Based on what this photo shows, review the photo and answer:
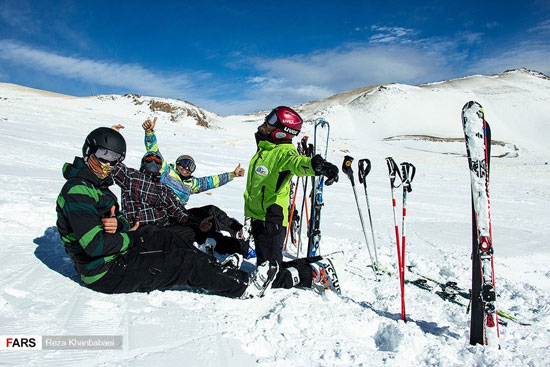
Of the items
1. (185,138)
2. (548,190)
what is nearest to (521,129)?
(548,190)

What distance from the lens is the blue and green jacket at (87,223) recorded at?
2641 mm

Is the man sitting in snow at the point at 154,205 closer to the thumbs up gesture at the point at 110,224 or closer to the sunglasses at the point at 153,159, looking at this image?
the sunglasses at the point at 153,159

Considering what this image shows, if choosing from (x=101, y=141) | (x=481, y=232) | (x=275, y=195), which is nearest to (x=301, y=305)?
(x=275, y=195)

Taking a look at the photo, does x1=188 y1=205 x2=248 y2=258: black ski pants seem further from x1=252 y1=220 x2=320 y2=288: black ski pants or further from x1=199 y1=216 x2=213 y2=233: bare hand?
x1=252 y1=220 x2=320 y2=288: black ski pants

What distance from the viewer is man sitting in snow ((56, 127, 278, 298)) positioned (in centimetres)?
267

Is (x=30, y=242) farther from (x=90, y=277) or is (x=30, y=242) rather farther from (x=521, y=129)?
(x=521, y=129)

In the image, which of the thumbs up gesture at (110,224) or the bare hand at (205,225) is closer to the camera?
the thumbs up gesture at (110,224)

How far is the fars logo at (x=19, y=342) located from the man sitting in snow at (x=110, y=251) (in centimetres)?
63

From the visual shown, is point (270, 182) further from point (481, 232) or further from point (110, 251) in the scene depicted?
point (481, 232)

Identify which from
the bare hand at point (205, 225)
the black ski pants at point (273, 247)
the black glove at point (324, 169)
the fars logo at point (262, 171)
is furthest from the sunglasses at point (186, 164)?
the black glove at point (324, 169)

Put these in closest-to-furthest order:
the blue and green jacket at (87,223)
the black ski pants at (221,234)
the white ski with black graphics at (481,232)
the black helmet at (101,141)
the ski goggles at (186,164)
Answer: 1. the white ski with black graphics at (481,232)
2. the blue and green jacket at (87,223)
3. the black helmet at (101,141)
4. the black ski pants at (221,234)
5. the ski goggles at (186,164)

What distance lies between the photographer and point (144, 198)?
3.99 meters

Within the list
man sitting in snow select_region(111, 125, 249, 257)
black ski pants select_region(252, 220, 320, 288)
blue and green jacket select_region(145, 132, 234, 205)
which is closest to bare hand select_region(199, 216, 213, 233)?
man sitting in snow select_region(111, 125, 249, 257)

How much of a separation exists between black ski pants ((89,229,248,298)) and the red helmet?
1328 millimetres
